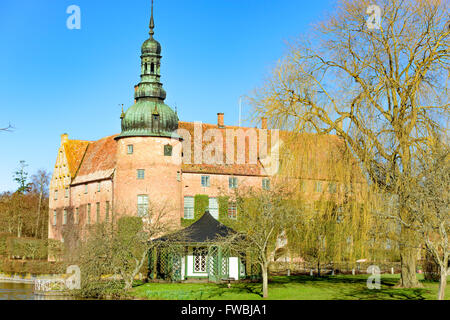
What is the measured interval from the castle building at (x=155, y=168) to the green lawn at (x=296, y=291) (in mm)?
9632

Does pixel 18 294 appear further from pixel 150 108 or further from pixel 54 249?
pixel 54 249

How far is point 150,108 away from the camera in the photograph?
3853 centimetres

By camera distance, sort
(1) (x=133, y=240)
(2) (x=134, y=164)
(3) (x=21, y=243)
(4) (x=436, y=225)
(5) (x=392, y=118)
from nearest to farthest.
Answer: (4) (x=436, y=225) → (5) (x=392, y=118) → (1) (x=133, y=240) → (2) (x=134, y=164) → (3) (x=21, y=243)

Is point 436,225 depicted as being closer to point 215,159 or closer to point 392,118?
point 392,118

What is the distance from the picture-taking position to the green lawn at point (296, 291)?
71.7 ft

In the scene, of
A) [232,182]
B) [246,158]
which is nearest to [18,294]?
[232,182]

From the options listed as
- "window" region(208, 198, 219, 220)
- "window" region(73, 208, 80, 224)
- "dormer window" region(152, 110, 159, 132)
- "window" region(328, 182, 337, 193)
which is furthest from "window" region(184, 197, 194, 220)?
"window" region(328, 182, 337, 193)

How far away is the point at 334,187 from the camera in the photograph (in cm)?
2177

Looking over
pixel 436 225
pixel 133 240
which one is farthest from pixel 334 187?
pixel 133 240

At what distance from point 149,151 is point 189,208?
16.3 ft

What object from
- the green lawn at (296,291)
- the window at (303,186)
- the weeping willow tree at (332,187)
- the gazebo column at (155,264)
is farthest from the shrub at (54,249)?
the window at (303,186)

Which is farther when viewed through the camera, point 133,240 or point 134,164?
point 134,164

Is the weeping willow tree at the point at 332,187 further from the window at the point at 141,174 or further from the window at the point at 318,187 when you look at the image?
the window at the point at 141,174

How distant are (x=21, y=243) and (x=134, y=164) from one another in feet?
58.2
